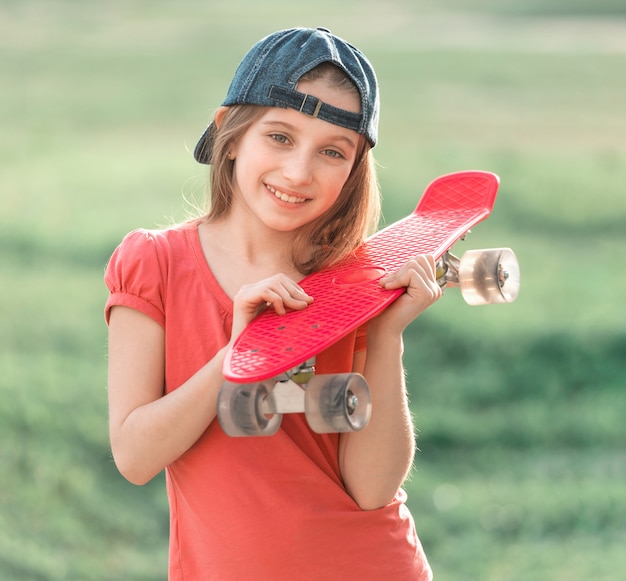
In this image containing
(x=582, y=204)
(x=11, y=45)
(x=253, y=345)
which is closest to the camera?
(x=253, y=345)

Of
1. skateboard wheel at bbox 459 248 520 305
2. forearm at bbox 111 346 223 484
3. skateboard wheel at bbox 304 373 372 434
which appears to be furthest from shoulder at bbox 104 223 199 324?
skateboard wheel at bbox 459 248 520 305

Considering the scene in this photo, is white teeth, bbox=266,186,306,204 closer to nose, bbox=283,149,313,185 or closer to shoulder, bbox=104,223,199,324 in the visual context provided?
nose, bbox=283,149,313,185

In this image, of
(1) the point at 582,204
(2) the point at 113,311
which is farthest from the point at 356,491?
(1) the point at 582,204

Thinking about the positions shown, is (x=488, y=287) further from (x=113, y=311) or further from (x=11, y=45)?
(x=11, y=45)

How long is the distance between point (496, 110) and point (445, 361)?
13.0 ft

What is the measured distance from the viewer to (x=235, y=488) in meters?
1.65

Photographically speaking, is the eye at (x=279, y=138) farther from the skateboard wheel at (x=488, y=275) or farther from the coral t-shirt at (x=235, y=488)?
the skateboard wheel at (x=488, y=275)

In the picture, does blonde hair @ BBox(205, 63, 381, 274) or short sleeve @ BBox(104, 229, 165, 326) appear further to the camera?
blonde hair @ BBox(205, 63, 381, 274)

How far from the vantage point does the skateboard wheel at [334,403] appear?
1402 millimetres

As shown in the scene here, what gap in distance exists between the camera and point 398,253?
1867mm

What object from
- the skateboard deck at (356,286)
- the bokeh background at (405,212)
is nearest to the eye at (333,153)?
the skateboard deck at (356,286)

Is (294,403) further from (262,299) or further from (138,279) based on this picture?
(138,279)

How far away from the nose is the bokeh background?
0.61 m

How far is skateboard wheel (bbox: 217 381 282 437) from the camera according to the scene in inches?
55.2
